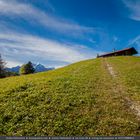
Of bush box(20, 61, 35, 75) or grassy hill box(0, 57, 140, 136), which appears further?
bush box(20, 61, 35, 75)

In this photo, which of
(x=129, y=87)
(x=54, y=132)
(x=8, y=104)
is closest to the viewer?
(x=54, y=132)

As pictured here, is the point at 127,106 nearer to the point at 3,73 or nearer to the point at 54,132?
the point at 54,132

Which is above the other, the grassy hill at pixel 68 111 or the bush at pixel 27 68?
the bush at pixel 27 68

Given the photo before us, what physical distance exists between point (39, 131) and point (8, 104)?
578 centimetres

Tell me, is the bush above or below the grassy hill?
above

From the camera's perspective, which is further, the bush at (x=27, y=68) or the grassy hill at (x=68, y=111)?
the bush at (x=27, y=68)

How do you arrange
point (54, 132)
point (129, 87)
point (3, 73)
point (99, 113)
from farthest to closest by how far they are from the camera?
point (3, 73) → point (129, 87) → point (99, 113) → point (54, 132)

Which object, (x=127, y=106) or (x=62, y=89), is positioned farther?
(x=62, y=89)

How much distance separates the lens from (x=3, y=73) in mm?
90000

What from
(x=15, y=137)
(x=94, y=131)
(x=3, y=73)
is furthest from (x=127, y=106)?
(x=3, y=73)

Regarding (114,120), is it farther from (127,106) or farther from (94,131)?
(127,106)

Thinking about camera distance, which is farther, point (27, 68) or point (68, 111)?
point (27, 68)

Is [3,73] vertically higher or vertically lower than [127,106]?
higher

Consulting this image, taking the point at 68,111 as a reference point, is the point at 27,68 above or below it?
above
